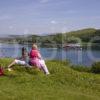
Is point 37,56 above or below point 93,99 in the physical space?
above

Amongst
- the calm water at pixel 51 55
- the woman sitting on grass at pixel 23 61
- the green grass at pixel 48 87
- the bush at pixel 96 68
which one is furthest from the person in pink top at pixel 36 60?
the calm water at pixel 51 55

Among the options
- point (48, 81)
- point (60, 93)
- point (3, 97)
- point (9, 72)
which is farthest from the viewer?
point (9, 72)

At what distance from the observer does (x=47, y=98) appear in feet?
41.0

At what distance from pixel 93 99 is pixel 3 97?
3230mm

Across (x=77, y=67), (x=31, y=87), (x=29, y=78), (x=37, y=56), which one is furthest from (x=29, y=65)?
(x=77, y=67)

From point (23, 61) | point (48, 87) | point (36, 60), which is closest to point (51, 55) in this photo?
point (23, 61)

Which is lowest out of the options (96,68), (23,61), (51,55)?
(51,55)

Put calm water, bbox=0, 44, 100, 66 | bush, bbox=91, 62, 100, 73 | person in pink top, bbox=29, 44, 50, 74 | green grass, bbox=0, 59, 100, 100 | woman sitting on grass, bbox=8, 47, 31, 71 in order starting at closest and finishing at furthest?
1. green grass, bbox=0, 59, 100, 100
2. person in pink top, bbox=29, 44, 50, 74
3. woman sitting on grass, bbox=8, 47, 31, 71
4. bush, bbox=91, 62, 100, 73
5. calm water, bbox=0, 44, 100, 66

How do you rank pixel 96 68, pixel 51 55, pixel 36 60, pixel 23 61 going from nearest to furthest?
pixel 36 60 < pixel 23 61 < pixel 96 68 < pixel 51 55

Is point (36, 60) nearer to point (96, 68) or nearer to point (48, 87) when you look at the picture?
point (48, 87)

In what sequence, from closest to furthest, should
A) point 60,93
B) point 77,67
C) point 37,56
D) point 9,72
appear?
point 60,93 → point 9,72 → point 37,56 → point 77,67

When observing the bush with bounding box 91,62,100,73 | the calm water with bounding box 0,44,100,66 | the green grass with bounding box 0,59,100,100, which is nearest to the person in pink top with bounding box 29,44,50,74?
the green grass with bounding box 0,59,100,100

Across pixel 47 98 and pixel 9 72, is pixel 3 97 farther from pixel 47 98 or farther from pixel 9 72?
pixel 9 72

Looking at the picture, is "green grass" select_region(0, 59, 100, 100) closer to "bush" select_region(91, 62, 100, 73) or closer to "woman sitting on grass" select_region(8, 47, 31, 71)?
"woman sitting on grass" select_region(8, 47, 31, 71)
